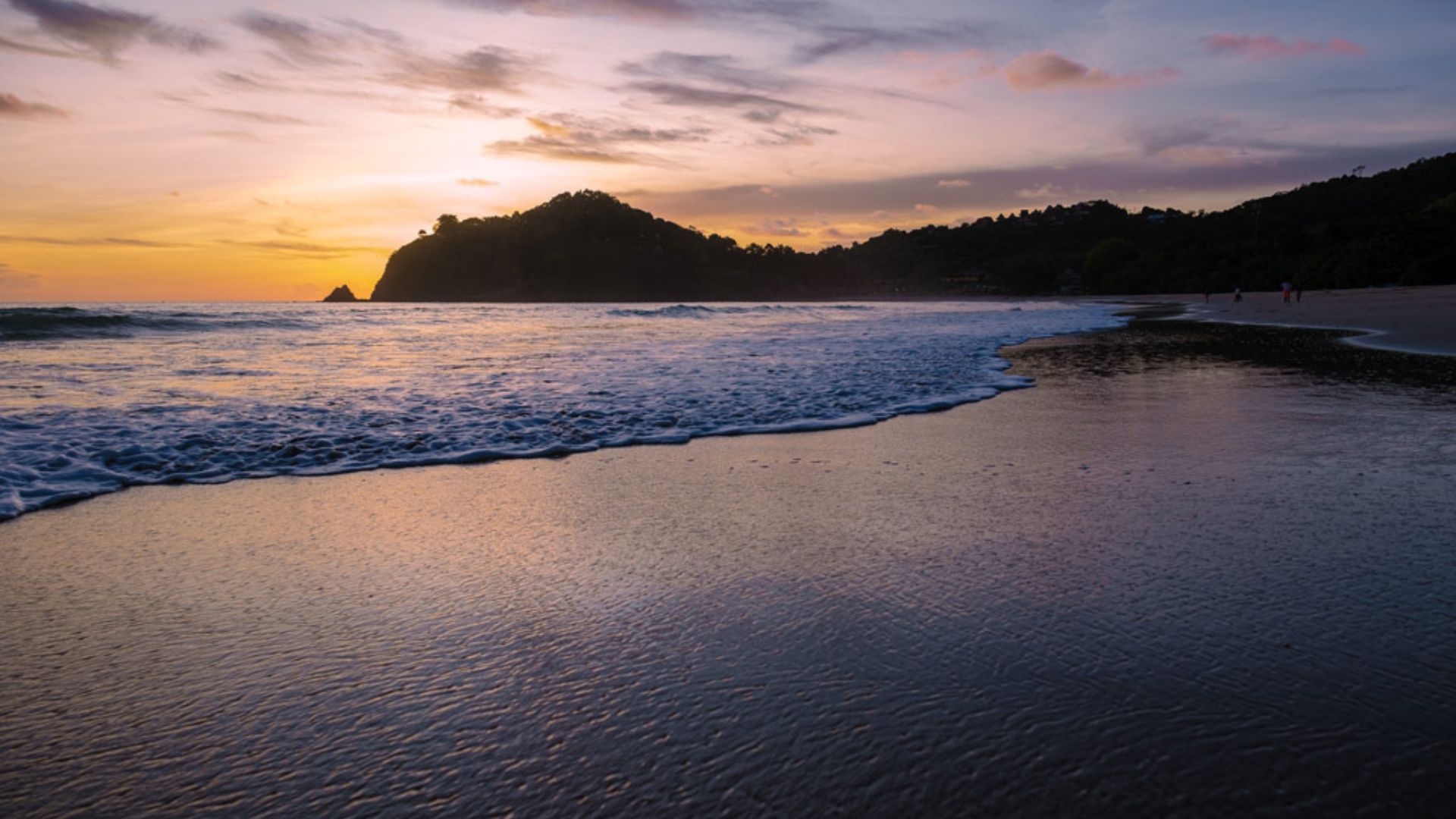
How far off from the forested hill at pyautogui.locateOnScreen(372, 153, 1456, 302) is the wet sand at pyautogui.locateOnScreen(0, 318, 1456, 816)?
92.3 meters

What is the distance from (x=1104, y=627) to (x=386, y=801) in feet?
6.65

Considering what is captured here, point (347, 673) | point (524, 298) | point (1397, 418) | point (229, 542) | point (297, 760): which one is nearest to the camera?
point (297, 760)

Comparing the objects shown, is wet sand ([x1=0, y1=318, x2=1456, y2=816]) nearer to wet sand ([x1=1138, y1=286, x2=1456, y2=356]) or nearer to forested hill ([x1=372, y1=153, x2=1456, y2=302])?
wet sand ([x1=1138, y1=286, x2=1456, y2=356])

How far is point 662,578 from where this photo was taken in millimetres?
3047

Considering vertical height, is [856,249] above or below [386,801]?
above

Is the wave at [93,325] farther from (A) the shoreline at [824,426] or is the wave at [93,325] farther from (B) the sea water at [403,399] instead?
(A) the shoreline at [824,426]

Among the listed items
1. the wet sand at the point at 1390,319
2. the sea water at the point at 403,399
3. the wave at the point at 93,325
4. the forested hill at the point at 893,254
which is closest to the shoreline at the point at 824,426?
the sea water at the point at 403,399

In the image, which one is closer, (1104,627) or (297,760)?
(297,760)

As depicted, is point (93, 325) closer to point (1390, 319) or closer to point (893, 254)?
point (1390, 319)

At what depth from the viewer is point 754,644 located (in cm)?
241

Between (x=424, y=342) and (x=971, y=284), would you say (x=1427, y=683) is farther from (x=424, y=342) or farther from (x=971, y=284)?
(x=971, y=284)

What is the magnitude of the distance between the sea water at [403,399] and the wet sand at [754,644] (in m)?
0.92

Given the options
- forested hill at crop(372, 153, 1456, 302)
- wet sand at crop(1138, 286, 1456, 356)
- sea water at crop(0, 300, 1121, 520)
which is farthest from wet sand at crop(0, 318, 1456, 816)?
forested hill at crop(372, 153, 1456, 302)

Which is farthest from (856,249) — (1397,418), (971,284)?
(1397,418)
